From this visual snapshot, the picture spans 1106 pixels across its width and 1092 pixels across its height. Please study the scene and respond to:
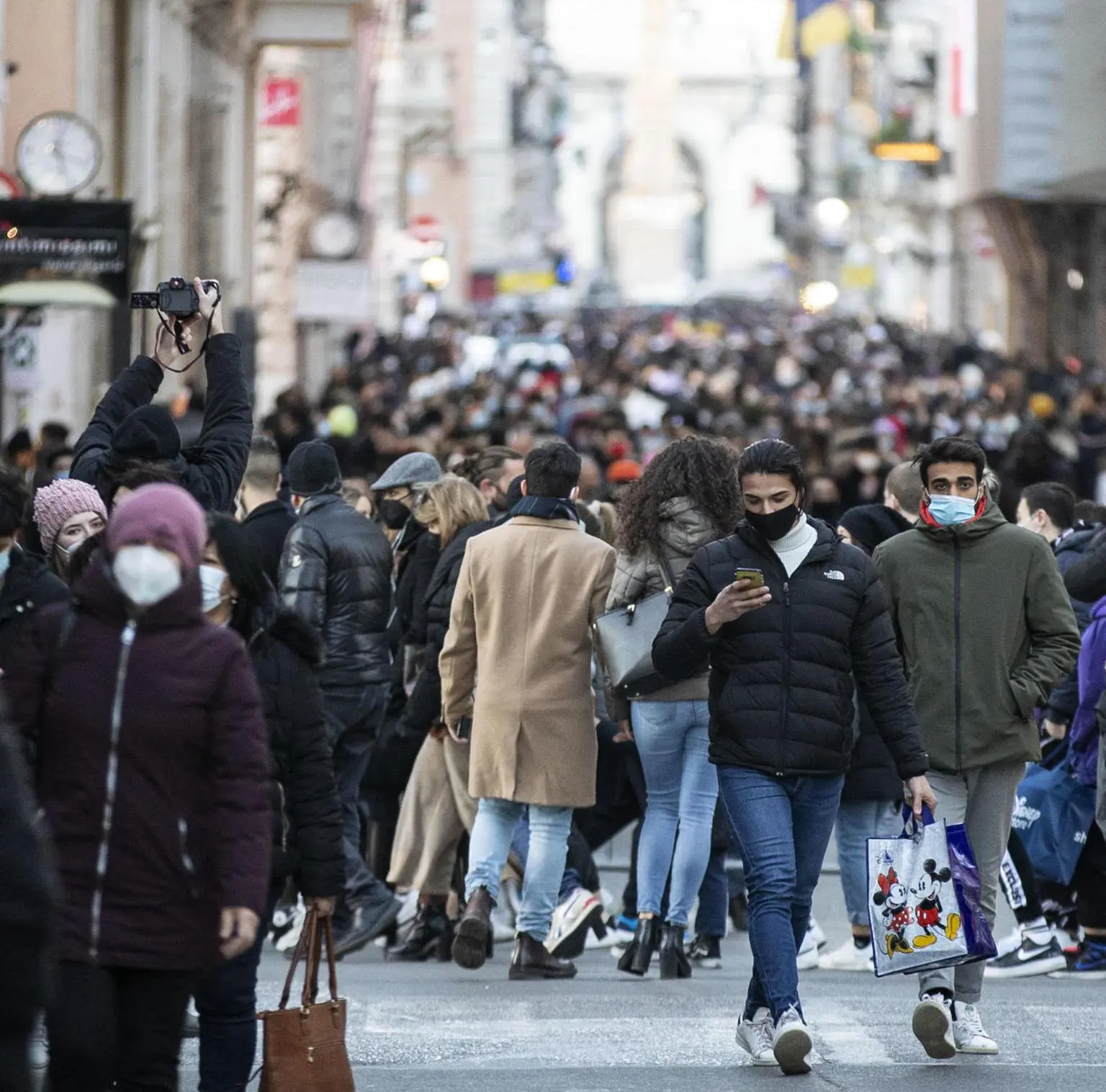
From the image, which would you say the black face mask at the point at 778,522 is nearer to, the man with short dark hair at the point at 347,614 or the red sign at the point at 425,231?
the man with short dark hair at the point at 347,614

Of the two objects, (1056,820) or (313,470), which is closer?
(1056,820)

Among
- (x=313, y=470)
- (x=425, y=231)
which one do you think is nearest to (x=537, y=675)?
(x=313, y=470)

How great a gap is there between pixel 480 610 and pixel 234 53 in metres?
24.9

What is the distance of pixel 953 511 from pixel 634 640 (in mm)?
1619

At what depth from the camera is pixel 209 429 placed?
783 cm

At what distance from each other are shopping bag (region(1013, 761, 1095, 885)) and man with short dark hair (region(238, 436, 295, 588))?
9.59ft

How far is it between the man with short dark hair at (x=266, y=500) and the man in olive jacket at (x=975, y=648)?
117 inches

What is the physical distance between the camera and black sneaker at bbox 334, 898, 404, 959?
9.95 m

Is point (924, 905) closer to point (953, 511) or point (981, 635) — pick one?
point (981, 635)

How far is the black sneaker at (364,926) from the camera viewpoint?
995cm

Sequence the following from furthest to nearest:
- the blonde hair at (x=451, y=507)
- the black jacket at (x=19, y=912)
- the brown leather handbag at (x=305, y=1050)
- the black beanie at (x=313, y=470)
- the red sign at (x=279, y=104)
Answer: the red sign at (x=279, y=104), the blonde hair at (x=451, y=507), the black beanie at (x=313, y=470), the brown leather handbag at (x=305, y=1050), the black jacket at (x=19, y=912)

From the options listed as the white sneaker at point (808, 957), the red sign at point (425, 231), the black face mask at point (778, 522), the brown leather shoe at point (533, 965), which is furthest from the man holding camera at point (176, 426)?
the red sign at point (425, 231)

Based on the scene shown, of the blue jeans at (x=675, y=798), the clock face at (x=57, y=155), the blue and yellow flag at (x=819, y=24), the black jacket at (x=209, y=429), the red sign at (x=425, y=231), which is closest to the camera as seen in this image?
the black jacket at (x=209, y=429)

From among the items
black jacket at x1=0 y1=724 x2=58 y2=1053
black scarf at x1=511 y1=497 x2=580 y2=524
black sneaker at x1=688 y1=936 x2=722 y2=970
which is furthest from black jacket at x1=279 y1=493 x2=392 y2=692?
black jacket at x1=0 y1=724 x2=58 y2=1053
